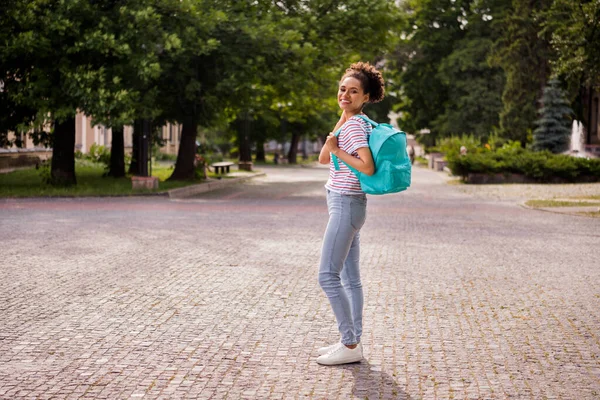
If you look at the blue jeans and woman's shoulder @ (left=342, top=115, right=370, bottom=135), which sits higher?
woman's shoulder @ (left=342, top=115, right=370, bottom=135)

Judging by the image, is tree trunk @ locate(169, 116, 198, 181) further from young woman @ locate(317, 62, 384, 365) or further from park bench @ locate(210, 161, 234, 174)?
young woman @ locate(317, 62, 384, 365)

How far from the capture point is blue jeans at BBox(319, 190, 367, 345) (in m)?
5.63

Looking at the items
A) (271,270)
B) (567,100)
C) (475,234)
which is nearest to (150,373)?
(271,270)

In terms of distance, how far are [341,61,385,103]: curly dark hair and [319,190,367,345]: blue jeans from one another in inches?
25.8

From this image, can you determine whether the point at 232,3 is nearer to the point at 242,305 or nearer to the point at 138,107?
the point at 138,107

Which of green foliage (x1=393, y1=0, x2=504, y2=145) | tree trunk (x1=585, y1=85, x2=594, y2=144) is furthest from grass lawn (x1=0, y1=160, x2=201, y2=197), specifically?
green foliage (x1=393, y1=0, x2=504, y2=145)

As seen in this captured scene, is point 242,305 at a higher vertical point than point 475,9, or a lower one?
lower

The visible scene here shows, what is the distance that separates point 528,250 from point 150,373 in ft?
26.4

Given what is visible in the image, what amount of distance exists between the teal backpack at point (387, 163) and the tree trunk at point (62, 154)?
870 inches

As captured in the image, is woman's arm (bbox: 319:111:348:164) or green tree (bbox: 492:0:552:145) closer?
woman's arm (bbox: 319:111:348:164)

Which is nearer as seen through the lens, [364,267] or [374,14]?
[364,267]

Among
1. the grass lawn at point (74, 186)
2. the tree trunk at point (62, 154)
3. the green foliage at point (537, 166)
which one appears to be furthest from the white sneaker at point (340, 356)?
the green foliage at point (537, 166)

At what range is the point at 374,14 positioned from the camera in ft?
103

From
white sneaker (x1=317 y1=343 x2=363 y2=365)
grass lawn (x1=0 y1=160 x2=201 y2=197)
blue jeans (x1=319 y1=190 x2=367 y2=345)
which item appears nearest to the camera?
blue jeans (x1=319 y1=190 x2=367 y2=345)
